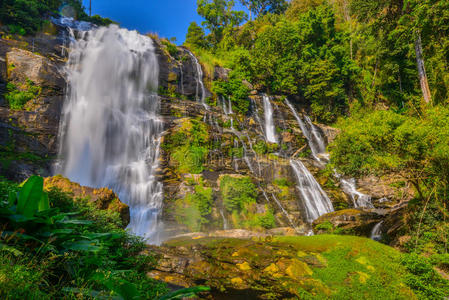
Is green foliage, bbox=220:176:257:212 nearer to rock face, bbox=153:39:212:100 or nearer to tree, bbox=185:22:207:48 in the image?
rock face, bbox=153:39:212:100

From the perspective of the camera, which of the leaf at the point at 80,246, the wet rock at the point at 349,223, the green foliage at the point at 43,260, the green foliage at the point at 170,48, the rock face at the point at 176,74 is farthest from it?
the green foliage at the point at 170,48

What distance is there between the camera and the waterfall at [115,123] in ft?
41.6

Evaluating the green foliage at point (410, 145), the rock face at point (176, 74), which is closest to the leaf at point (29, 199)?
the green foliage at point (410, 145)

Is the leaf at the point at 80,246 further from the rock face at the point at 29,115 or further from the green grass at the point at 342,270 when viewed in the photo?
the rock face at the point at 29,115

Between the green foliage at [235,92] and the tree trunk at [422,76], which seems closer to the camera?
the tree trunk at [422,76]

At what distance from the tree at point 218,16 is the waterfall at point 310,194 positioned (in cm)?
2295

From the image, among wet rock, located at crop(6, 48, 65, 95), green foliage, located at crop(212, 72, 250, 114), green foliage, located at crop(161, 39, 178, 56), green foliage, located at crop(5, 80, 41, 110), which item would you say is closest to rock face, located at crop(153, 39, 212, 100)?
green foliage, located at crop(161, 39, 178, 56)

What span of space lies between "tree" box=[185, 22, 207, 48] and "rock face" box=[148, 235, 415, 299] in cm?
2865

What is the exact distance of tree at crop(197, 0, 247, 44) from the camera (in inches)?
1190

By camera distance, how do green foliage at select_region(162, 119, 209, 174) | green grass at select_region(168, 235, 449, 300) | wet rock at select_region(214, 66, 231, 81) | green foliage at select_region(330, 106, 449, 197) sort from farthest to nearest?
wet rock at select_region(214, 66, 231, 81)
green foliage at select_region(162, 119, 209, 174)
green foliage at select_region(330, 106, 449, 197)
green grass at select_region(168, 235, 449, 300)

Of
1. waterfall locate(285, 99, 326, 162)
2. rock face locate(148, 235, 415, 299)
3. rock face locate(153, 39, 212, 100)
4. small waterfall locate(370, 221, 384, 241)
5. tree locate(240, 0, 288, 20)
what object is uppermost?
tree locate(240, 0, 288, 20)

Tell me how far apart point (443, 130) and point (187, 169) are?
1182 centimetres

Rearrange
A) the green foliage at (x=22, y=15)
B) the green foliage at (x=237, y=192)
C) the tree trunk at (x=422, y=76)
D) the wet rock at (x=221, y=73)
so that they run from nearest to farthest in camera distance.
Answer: the tree trunk at (x=422, y=76) → the green foliage at (x=237, y=192) → the green foliage at (x=22, y=15) → the wet rock at (x=221, y=73)

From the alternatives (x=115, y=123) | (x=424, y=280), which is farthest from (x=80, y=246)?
(x=115, y=123)
